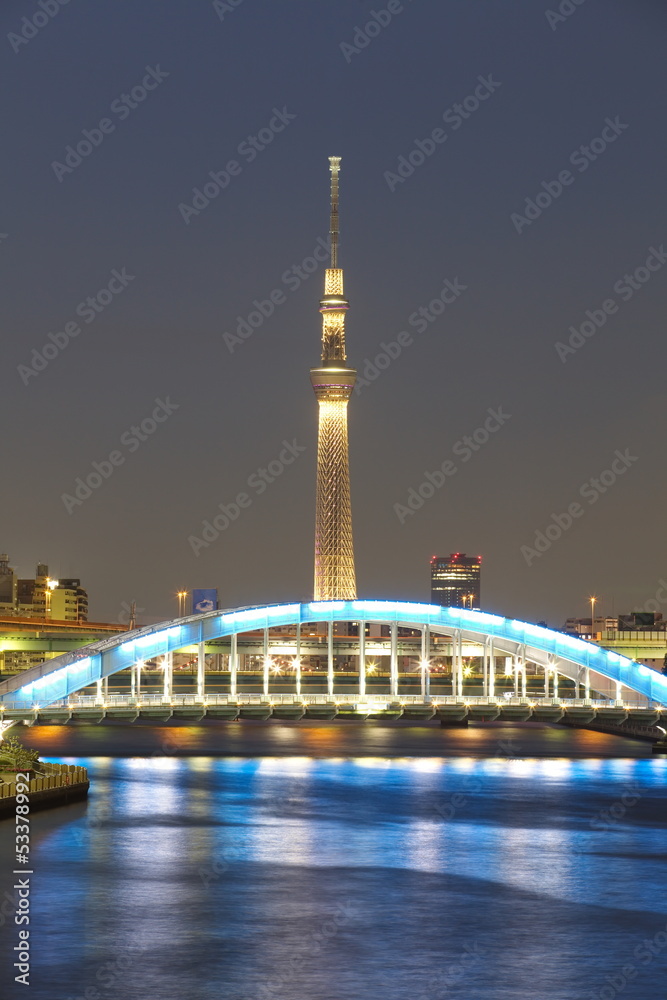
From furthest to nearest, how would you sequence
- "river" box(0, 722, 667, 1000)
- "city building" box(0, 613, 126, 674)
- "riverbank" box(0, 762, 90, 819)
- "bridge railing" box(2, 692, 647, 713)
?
"city building" box(0, 613, 126, 674)
"bridge railing" box(2, 692, 647, 713)
"riverbank" box(0, 762, 90, 819)
"river" box(0, 722, 667, 1000)

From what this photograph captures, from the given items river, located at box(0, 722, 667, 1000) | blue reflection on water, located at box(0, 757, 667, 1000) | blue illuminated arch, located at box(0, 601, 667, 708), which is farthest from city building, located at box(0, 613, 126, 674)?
blue reflection on water, located at box(0, 757, 667, 1000)

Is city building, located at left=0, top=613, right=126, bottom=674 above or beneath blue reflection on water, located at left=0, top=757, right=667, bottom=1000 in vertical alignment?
above

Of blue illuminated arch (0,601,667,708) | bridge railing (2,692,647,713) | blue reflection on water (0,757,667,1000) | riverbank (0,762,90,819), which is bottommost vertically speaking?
blue reflection on water (0,757,667,1000)

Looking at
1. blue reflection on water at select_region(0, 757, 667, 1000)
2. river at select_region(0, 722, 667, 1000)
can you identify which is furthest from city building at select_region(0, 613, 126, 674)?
blue reflection on water at select_region(0, 757, 667, 1000)

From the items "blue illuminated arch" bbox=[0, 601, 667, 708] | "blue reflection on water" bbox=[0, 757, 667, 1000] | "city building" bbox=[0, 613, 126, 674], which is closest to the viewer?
"blue reflection on water" bbox=[0, 757, 667, 1000]

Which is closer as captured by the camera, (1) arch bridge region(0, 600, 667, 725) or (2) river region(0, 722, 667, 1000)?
(2) river region(0, 722, 667, 1000)

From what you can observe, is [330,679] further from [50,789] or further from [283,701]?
[50,789]

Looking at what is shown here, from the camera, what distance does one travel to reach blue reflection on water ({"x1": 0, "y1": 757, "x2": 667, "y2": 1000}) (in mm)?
42469

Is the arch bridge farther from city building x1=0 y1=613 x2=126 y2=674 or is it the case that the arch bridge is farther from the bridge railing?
city building x1=0 y1=613 x2=126 y2=674

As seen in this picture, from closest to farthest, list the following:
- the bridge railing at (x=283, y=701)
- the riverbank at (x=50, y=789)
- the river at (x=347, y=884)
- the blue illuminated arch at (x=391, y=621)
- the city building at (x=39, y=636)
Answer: the river at (x=347, y=884)
the riverbank at (x=50, y=789)
the bridge railing at (x=283, y=701)
the blue illuminated arch at (x=391, y=621)
the city building at (x=39, y=636)

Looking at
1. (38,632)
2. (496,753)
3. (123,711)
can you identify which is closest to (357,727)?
(38,632)

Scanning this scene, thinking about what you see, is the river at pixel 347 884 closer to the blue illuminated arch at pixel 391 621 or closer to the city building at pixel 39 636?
the blue illuminated arch at pixel 391 621

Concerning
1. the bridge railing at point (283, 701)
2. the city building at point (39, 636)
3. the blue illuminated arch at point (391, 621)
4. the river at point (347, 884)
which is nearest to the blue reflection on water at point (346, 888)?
the river at point (347, 884)

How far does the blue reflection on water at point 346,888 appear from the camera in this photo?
42469 mm
